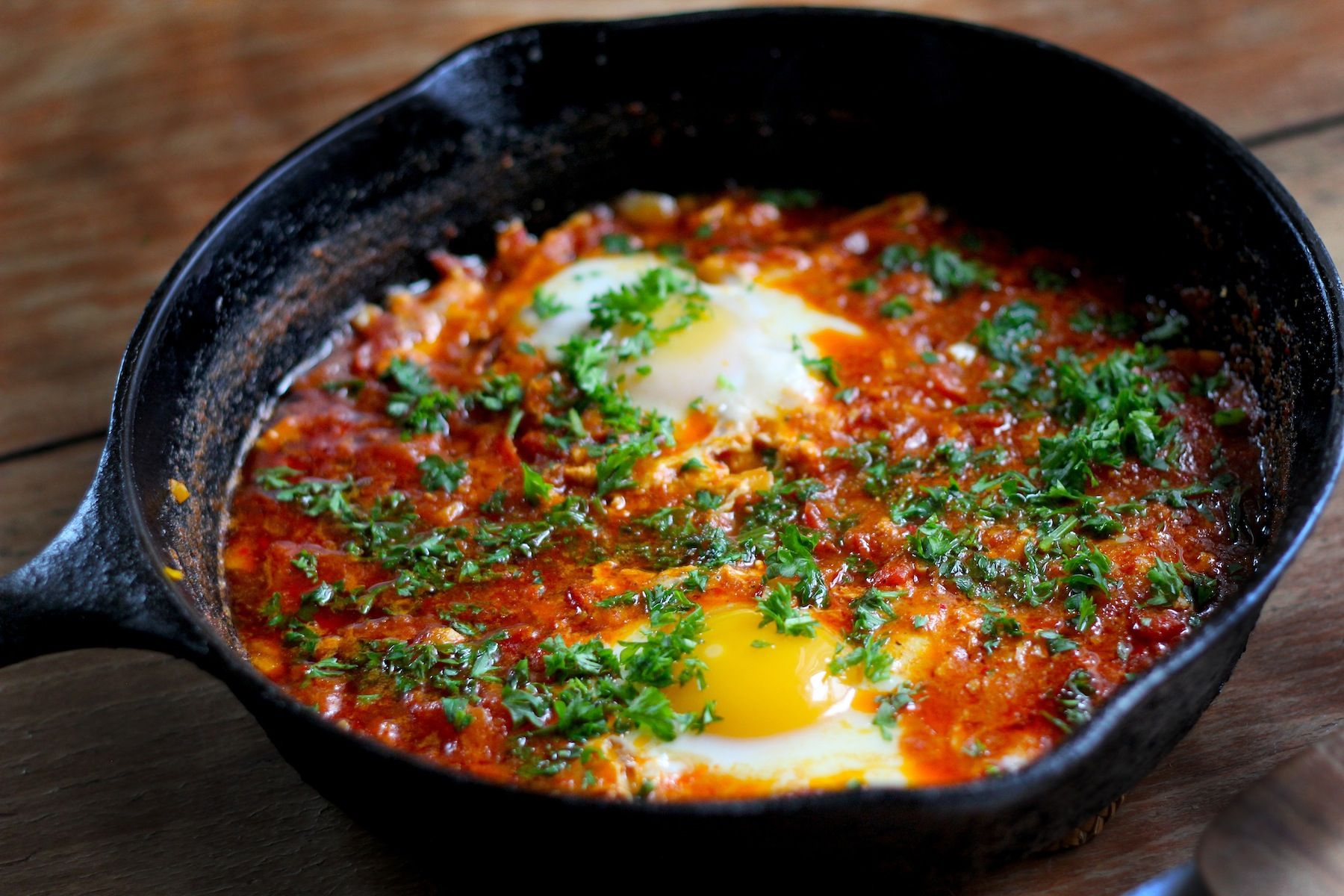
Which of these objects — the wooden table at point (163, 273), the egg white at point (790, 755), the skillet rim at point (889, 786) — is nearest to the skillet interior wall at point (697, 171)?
the skillet rim at point (889, 786)

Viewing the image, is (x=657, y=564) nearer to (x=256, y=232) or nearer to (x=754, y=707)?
(x=754, y=707)

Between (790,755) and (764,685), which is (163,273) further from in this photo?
(790,755)

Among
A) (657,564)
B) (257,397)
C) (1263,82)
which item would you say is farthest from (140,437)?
(1263,82)

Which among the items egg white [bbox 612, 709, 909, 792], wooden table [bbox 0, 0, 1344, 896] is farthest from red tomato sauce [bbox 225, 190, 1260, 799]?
wooden table [bbox 0, 0, 1344, 896]

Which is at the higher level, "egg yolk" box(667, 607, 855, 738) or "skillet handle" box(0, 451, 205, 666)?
"skillet handle" box(0, 451, 205, 666)

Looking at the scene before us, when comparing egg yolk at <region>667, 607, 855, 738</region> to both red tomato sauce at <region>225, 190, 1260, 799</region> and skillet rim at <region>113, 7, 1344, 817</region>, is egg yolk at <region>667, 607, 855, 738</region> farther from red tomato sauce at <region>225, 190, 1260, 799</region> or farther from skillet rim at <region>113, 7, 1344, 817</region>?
skillet rim at <region>113, 7, 1344, 817</region>

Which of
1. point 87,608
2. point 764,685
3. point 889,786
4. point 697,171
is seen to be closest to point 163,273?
point 697,171
